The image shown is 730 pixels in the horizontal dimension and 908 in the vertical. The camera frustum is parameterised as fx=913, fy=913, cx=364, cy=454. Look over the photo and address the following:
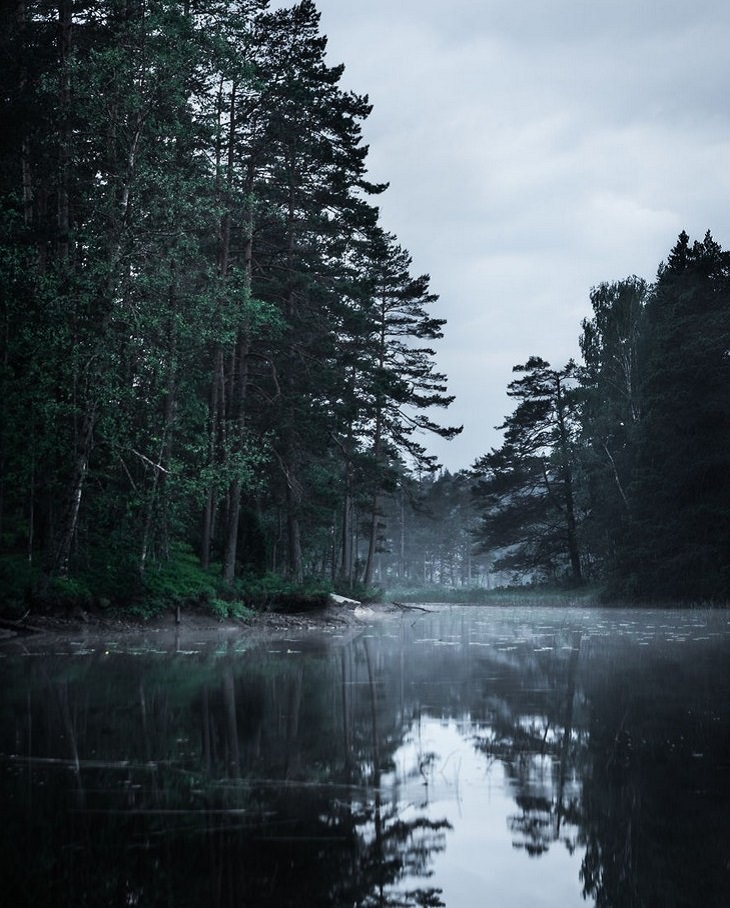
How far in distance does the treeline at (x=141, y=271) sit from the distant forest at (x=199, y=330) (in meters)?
0.09

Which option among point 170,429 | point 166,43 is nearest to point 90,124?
point 166,43

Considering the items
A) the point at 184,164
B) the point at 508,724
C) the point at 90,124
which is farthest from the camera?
the point at 184,164

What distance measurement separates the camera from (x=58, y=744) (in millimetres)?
6602

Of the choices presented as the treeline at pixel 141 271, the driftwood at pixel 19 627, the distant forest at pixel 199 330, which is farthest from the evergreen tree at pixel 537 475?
the driftwood at pixel 19 627

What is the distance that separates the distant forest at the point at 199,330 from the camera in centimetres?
2095

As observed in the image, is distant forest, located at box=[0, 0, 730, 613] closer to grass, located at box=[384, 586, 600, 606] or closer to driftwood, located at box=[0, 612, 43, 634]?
driftwood, located at box=[0, 612, 43, 634]

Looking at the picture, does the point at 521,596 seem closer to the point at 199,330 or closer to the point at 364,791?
the point at 199,330

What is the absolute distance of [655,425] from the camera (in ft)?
133

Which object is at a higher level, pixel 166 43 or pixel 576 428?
pixel 166 43

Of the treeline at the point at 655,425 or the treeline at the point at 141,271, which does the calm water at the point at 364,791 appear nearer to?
the treeline at the point at 141,271

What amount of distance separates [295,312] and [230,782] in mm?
28941

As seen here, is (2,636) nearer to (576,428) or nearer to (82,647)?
(82,647)

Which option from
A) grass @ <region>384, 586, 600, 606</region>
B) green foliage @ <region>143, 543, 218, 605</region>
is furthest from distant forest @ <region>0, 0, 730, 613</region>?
grass @ <region>384, 586, 600, 606</region>

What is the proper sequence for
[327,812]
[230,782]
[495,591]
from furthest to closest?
1. [495,591]
2. [230,782]
3. [327,812]
